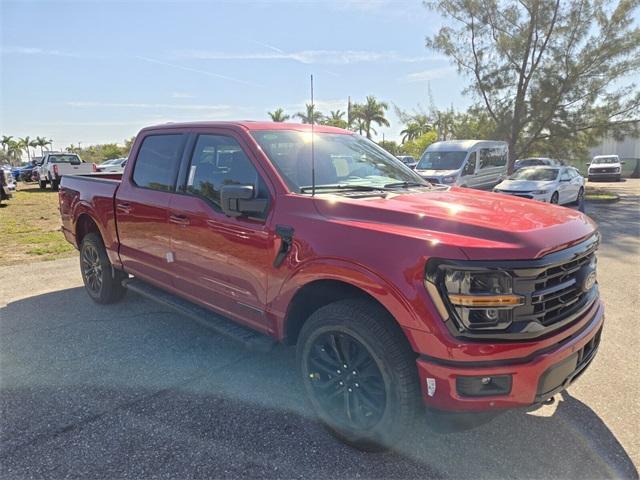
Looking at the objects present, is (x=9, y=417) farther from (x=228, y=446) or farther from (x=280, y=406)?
(x=280, y=406)

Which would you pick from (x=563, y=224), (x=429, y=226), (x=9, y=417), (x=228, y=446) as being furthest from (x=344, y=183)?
(x=9, y=417)

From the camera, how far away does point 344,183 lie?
3.29 m

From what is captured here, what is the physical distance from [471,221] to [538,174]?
14.2 meters

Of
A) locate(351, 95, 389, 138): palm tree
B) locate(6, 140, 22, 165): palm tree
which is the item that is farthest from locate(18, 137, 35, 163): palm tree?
locate(351, 95, 389, 138): palm tree

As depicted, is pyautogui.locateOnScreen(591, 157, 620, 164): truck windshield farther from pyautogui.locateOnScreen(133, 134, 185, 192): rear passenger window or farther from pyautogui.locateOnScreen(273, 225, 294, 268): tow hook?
pyautogui.locateOnScreen(273, 225, 294, 268): tow hook

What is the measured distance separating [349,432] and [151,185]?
2831 millimetres

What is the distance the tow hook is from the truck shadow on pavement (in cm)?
107

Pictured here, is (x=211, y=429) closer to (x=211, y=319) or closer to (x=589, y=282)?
(x=211, y=319)

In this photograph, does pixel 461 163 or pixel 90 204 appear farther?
pixel 461 163

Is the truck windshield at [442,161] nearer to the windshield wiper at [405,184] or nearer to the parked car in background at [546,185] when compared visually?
the parked car in background at [546,185]

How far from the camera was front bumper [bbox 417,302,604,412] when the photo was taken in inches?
84.1

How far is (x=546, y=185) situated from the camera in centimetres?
1386

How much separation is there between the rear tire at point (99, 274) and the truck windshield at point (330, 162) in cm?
271

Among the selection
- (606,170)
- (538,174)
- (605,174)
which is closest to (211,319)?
(538,174)
